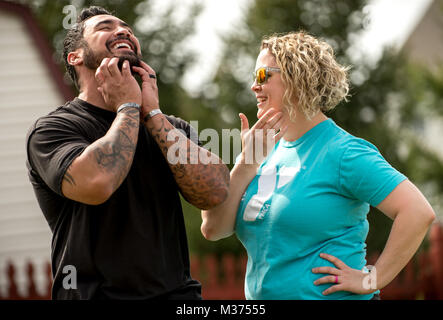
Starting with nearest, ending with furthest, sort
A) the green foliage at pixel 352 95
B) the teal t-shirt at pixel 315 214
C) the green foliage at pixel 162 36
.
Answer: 1. the teal t-shirt at pixel 315 214
2. the green foliage at pixel 352 95
3. the green foliage at pixel 162 36

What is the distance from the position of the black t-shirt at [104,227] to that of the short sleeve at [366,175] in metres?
0.91

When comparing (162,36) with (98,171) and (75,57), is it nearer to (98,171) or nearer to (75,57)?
(75,57)

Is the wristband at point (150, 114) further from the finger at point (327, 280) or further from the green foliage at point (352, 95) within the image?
the green foliage at point (352, 95)

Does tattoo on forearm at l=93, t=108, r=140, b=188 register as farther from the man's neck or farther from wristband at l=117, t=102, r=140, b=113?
the man's neck

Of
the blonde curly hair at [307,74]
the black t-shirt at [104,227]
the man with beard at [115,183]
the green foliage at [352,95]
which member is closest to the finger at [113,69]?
the man with beard at [115,183]

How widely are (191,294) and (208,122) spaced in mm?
10659

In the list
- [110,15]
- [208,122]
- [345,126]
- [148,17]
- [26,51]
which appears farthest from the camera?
[148,17]

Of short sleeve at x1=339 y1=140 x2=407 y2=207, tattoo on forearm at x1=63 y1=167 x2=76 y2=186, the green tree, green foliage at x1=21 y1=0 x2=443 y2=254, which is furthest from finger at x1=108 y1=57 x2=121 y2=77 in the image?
the green tree

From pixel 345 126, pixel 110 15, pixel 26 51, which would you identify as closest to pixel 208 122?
pixel 345 126

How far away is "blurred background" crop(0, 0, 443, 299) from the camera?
7.04 meters

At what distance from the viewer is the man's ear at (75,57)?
104 inches

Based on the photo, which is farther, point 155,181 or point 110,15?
point 110,15

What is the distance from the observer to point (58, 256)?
7.80 feet

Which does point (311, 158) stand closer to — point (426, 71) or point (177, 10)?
point (426, 71)
